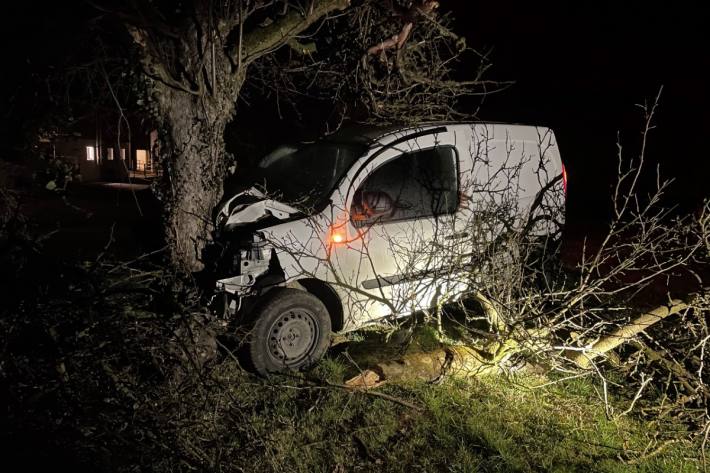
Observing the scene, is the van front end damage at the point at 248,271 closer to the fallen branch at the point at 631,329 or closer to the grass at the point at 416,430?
the grass at the point at 416,430

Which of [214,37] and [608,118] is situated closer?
[214,37]

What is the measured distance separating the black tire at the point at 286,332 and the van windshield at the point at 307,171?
2.62 feet

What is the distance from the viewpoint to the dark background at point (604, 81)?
15.2m

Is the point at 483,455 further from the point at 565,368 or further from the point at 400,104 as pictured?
the point at 400,104

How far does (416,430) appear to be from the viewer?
355 cm

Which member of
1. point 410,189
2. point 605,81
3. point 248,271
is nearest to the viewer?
point 248,271

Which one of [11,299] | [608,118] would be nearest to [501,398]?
[11,299]

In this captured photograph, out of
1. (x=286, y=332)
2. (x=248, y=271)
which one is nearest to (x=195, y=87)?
(x=248, y=271)

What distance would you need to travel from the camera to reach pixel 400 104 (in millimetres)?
Result: 5875

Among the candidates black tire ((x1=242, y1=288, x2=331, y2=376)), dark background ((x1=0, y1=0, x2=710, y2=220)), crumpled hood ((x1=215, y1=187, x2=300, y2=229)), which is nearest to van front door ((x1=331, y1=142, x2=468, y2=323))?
black tire ((x1=242, y1=288, x2=331, y2=376))

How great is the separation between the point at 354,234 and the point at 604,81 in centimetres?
1543

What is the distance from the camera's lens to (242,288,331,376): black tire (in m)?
4.25

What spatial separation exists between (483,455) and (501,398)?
0.71m

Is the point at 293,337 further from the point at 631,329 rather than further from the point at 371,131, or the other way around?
the point at 631,329
